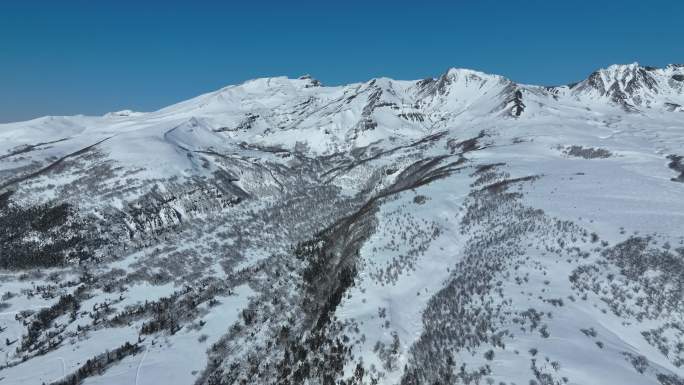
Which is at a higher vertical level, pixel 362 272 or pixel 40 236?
pixel 40 236

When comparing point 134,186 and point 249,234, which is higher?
point 134,186

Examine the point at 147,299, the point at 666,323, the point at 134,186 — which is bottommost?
the point at 147,299

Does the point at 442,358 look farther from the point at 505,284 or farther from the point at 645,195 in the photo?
the point at 645,195

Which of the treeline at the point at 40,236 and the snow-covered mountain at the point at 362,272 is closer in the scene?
the snow-covered mountain at the point at 362,272

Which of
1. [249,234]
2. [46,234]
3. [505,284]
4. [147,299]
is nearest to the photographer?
[505,284]

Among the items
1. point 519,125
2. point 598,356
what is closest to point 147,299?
point 598,356

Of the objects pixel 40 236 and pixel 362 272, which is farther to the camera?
pixel 40 236

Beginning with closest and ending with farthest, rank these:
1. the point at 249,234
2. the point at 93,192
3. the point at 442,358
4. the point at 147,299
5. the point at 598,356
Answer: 1. the point at 598,356
2. the point at 442,358
3. the point at 147,299
4. the point at 249,234
5. the point at 93,192

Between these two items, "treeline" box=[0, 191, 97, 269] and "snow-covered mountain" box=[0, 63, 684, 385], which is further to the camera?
"treeline" box=[0, 191, 97, 269]
